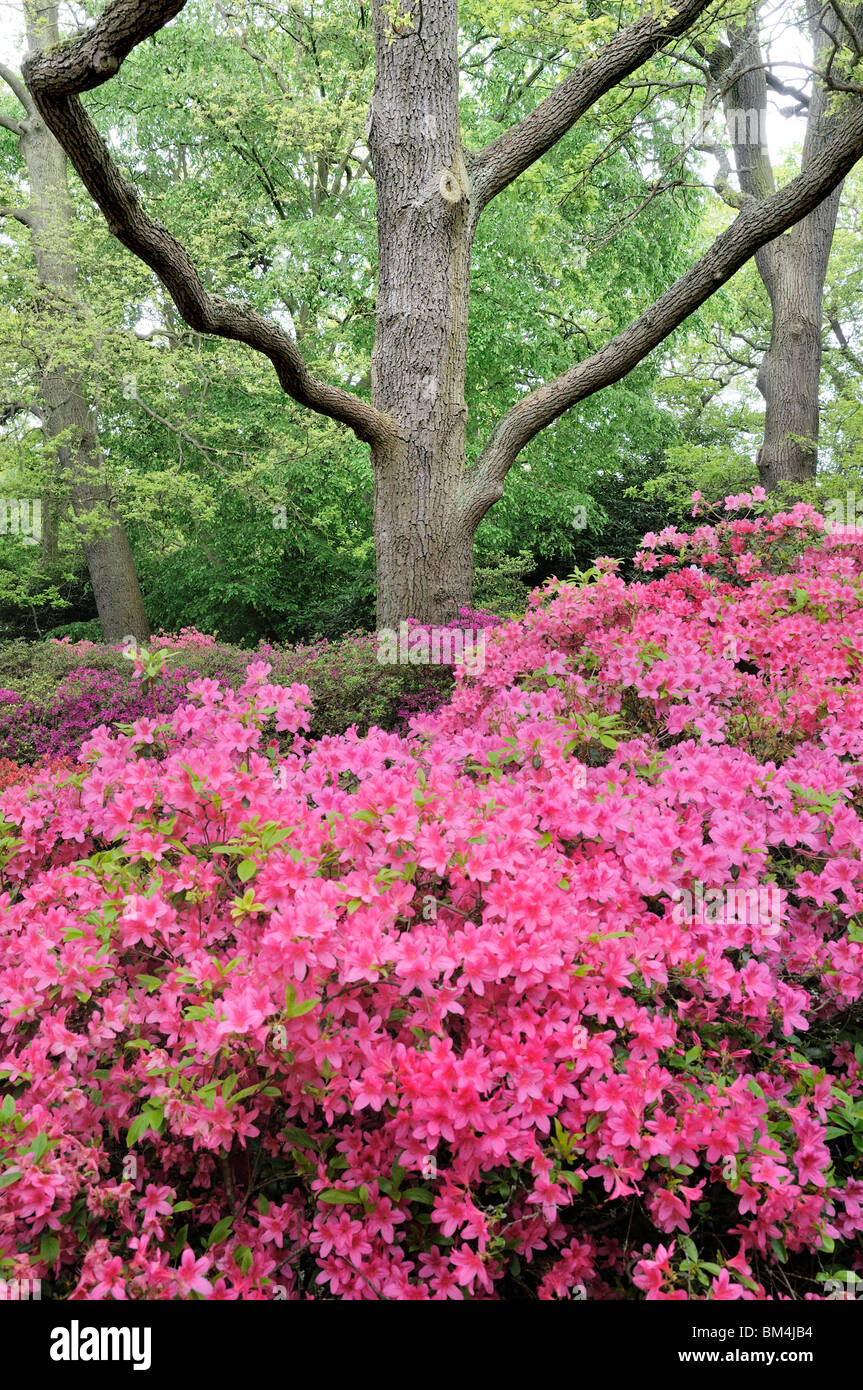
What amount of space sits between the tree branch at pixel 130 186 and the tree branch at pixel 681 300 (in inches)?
33.6

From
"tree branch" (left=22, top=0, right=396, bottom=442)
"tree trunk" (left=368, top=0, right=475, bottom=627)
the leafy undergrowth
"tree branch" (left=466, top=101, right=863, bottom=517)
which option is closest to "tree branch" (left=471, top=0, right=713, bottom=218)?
"tree trunk" (left=368, top=0, right=475, bottom=627)

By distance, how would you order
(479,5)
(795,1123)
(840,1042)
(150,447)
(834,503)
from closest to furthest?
1. (795,1123)
2. (840,1042)
3. (479,5)
4. (834,503)
5. (150,447)

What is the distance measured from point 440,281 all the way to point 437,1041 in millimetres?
4898

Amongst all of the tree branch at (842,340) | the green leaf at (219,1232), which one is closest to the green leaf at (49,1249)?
the green leaf at (219,1232)

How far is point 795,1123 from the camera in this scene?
1.45 meters

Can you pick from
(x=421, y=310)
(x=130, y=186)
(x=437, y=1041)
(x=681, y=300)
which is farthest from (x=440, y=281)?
(x=437, y=1041)

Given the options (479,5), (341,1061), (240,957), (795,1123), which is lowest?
(795,1123)

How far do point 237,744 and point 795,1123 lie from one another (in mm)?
1350

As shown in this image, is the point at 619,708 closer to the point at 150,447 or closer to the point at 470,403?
the point at 470,403

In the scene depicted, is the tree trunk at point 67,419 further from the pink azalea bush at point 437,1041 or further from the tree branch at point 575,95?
the pink azalea bush at point 437,1041

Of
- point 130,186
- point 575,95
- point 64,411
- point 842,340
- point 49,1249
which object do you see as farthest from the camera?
point 842,340

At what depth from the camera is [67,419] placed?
10.4 meters

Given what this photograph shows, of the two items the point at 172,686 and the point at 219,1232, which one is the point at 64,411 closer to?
the point at 172,686

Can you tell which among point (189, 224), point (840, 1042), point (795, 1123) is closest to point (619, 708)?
point (840, 1042)
